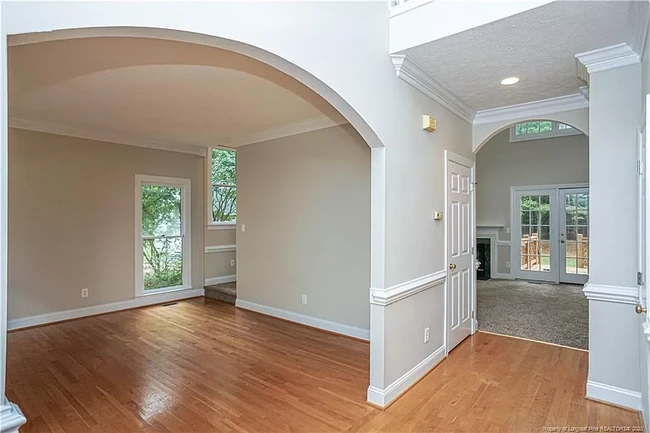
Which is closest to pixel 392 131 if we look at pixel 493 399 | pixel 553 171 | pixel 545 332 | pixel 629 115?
pixel 629 115

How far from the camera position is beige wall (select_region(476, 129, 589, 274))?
7.24 meters

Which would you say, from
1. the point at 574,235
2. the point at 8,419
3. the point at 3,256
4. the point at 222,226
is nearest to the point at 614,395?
the point at 8,419

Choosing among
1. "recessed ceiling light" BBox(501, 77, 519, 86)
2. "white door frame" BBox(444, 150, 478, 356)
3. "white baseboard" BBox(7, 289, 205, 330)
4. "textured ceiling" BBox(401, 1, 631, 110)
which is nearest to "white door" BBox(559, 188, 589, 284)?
"white door frame" BBox(444, 150, 478, 356)

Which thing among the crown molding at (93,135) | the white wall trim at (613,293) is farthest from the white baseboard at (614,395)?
the crown molding at (93,135)

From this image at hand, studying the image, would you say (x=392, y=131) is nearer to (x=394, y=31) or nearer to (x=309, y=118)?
(x=394, y=31)

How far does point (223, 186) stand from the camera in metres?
6.93

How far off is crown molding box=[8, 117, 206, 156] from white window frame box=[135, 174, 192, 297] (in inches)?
19.0

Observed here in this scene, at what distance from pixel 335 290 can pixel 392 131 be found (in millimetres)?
2230

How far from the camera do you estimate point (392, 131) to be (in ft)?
8.97

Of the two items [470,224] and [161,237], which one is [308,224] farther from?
[161,237]

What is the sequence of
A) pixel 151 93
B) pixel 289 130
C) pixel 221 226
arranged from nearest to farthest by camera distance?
pixel 151 93, pixel 289 130, pixel 221 226

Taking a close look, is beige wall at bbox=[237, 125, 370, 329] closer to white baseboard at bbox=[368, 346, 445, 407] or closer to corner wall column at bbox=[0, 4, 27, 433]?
white baseboard at bbox=[368, 346, 445, 407]

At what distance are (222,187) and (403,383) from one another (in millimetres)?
5167

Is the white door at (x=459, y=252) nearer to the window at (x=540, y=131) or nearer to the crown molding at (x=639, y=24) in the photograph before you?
the crown molding at (x=639, y=24)
